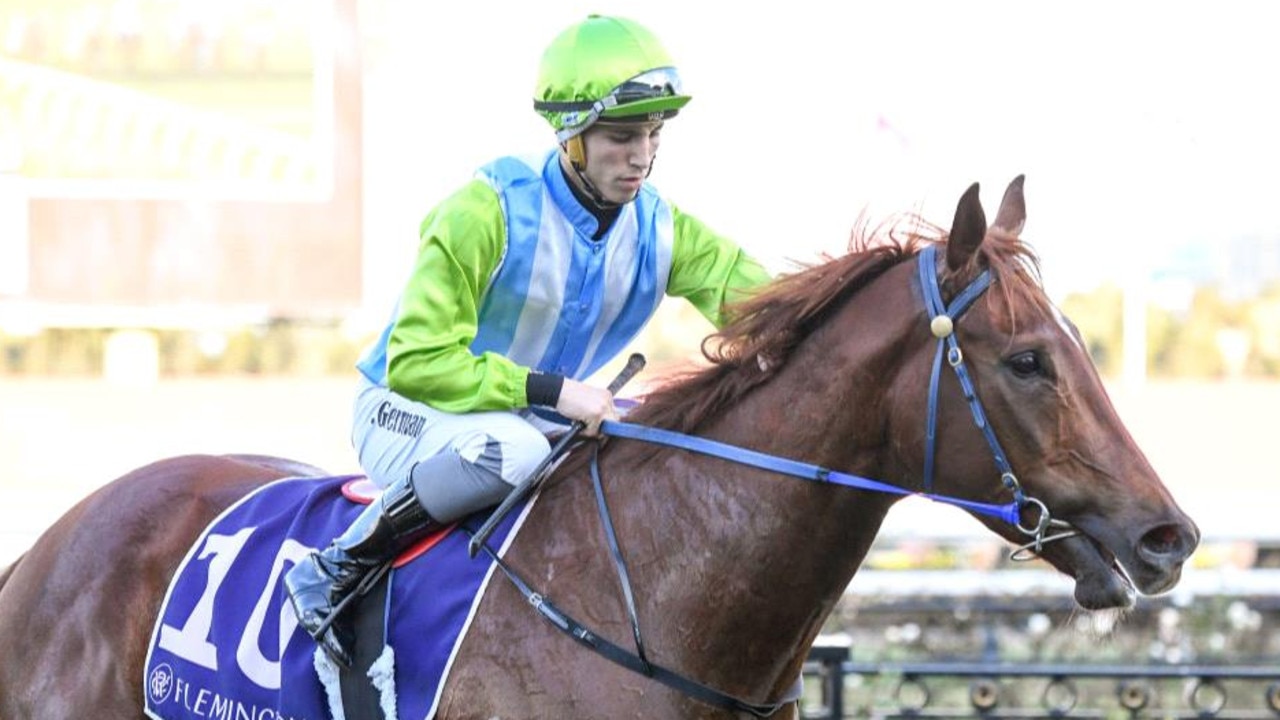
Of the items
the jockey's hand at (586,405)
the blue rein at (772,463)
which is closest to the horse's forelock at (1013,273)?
the blue rein at (772,463)

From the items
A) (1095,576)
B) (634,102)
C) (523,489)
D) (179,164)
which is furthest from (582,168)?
(179,164)

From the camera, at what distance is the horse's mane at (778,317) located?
135 inches

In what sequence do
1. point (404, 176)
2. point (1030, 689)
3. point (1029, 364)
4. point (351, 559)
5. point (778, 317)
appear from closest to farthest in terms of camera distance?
point (1029, 364), point (778, 317), point (351, 559), point (1030, 689), point (404, 176)

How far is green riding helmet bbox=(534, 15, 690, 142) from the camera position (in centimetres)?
354

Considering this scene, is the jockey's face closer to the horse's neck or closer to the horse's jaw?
the horse's neck

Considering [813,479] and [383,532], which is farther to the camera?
[383,532]

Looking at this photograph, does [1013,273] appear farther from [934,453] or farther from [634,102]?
[634,102]

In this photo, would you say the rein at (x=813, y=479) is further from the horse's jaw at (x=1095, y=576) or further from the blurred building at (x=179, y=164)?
the blurred building at (x=179, y=164)

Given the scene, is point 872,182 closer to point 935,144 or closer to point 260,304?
point 935,144

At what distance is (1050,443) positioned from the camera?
10.2ft

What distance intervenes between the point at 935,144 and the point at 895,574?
2464mm

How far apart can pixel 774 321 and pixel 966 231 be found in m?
0.43

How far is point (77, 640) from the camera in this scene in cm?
420

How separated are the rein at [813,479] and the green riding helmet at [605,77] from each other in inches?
24.0
